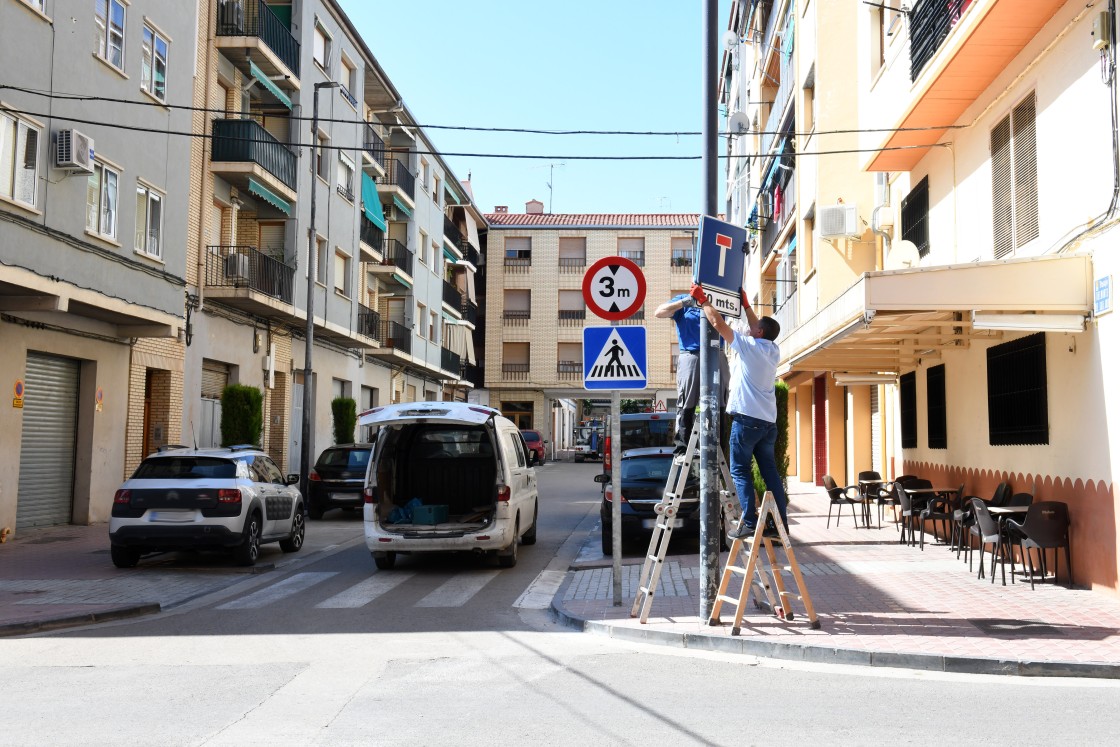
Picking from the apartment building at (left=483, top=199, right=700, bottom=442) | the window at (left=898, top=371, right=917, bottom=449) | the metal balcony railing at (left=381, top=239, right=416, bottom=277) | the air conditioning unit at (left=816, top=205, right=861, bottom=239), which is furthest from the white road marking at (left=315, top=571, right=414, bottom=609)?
the apartment building at (left=483, top=199, right=700, bottom=442)

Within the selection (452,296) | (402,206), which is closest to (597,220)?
(452,296)

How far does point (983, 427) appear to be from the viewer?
13523 millimetres

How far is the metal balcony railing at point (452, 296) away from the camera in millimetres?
49000

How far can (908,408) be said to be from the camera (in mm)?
17672

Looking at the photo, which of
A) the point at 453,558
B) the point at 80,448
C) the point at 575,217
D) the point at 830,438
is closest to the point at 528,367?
the point at 575,217

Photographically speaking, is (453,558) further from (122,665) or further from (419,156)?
(419,156)

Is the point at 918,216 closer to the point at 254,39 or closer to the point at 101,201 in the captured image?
the point at 101,201

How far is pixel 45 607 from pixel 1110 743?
29.4 feet

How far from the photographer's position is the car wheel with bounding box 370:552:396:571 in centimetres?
1314

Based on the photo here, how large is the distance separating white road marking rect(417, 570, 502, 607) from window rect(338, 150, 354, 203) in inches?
830

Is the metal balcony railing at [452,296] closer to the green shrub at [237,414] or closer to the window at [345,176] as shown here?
the window at [345,176]

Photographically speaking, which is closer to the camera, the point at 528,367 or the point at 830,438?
the point at 830,438

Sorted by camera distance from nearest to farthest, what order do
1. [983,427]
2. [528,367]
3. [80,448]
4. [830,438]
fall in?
[983,427], [80,448], [830,438], [528,367]

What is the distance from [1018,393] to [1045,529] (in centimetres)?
212
